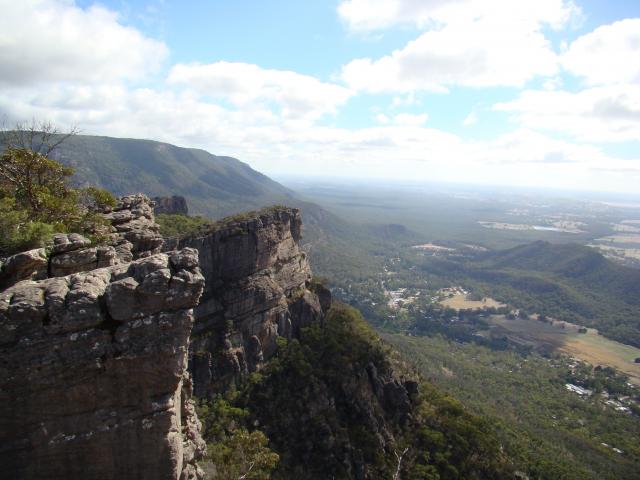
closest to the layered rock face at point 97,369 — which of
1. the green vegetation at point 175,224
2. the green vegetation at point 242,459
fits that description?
the green vegetation at point 242,459

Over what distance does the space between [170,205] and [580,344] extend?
6911 inches

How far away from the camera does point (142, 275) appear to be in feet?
52.5

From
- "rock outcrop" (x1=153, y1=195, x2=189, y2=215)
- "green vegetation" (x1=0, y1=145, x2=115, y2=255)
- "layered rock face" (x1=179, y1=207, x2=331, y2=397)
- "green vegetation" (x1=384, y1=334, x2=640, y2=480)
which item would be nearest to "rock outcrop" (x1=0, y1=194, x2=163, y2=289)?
"green vegetation" (x1=0, y1=145, x2=115, y2=255)

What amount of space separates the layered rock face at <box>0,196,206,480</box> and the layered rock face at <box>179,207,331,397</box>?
36.8m

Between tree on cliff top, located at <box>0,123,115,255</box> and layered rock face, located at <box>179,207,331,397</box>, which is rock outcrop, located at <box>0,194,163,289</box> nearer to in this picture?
tree on cliff top, located at <box>0,123,115,255</box>

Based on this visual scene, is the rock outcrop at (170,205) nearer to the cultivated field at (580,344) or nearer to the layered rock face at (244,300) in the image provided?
the layered rock face at (244,300)

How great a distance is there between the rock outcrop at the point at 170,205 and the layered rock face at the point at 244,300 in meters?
34.7

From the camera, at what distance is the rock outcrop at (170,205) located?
91.6m

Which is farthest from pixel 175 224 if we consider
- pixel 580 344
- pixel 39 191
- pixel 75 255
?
pixel 580 344

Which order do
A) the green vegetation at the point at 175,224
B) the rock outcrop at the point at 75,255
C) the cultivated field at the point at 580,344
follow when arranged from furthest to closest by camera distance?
the cultivated field at the point at 580,344 < the green vegetation at the point at 175,224 < the rock outcrop at the point at 75,255

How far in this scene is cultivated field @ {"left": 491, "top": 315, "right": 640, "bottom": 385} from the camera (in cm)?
15988

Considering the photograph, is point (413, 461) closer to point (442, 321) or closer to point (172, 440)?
point (172, 440)

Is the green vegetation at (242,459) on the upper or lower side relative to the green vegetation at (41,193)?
lower

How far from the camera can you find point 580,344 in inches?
6959
